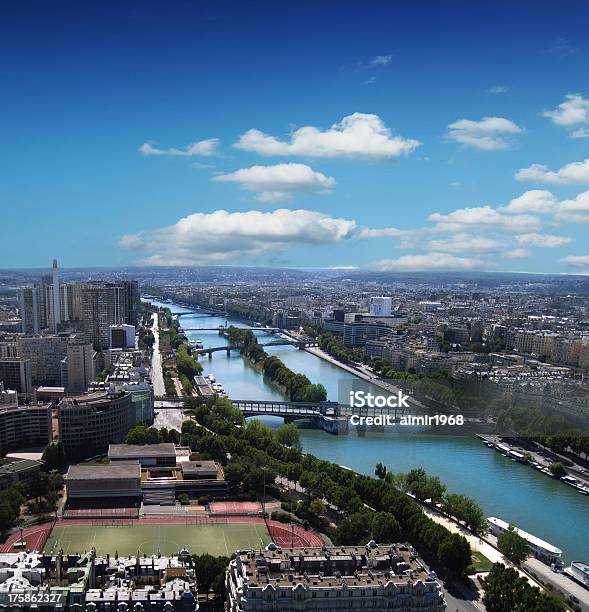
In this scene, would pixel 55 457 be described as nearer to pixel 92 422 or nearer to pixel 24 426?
pixel 92 422

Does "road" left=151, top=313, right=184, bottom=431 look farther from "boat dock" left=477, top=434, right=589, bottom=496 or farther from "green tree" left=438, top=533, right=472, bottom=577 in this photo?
"green tree" left=438, top=533, right=472, bottom=577

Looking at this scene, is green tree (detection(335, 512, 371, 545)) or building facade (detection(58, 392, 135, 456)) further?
building facade (detection(58, 392, 135, 456))

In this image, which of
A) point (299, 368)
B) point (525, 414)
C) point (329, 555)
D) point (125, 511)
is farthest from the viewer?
point (299, 368)

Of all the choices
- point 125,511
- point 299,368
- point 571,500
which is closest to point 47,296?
point 299,368

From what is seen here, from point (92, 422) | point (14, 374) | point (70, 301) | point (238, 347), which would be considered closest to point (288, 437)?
point (92, 422)

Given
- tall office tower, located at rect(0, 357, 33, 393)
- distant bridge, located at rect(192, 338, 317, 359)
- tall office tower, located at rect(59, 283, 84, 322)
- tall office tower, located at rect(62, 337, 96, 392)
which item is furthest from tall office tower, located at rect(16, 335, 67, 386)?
distant bridge, located at rect(192, 338, 317, 359)

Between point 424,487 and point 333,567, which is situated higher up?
point 333,567

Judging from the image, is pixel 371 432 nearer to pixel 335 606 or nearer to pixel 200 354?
pixel 335 606
